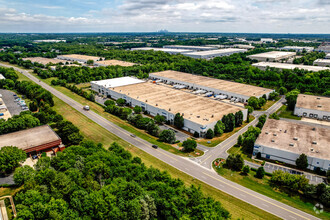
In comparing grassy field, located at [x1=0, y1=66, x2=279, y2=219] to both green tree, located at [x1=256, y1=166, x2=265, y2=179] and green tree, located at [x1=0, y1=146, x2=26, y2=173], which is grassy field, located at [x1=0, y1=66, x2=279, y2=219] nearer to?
green tree, located at [x1=0, y1=146, x2=26, y2=173]

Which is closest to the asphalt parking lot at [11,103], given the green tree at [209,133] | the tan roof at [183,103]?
the tan roof at [183,103]

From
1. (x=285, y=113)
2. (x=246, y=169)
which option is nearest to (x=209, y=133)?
(x=246, y=169)

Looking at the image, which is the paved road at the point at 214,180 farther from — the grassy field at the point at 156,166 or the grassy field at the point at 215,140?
the grassy field at the point at 215,140

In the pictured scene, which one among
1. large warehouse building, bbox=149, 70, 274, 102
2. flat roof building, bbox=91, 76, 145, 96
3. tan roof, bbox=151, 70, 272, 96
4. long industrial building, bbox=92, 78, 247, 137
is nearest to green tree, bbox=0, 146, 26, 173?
long industrial building, bbox=92, 78, 247, 137

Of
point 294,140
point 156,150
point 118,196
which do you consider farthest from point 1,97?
point 294,140

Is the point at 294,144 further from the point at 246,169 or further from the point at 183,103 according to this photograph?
the point at 183,103

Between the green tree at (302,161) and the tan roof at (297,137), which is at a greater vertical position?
the tan roof at (297,137)
